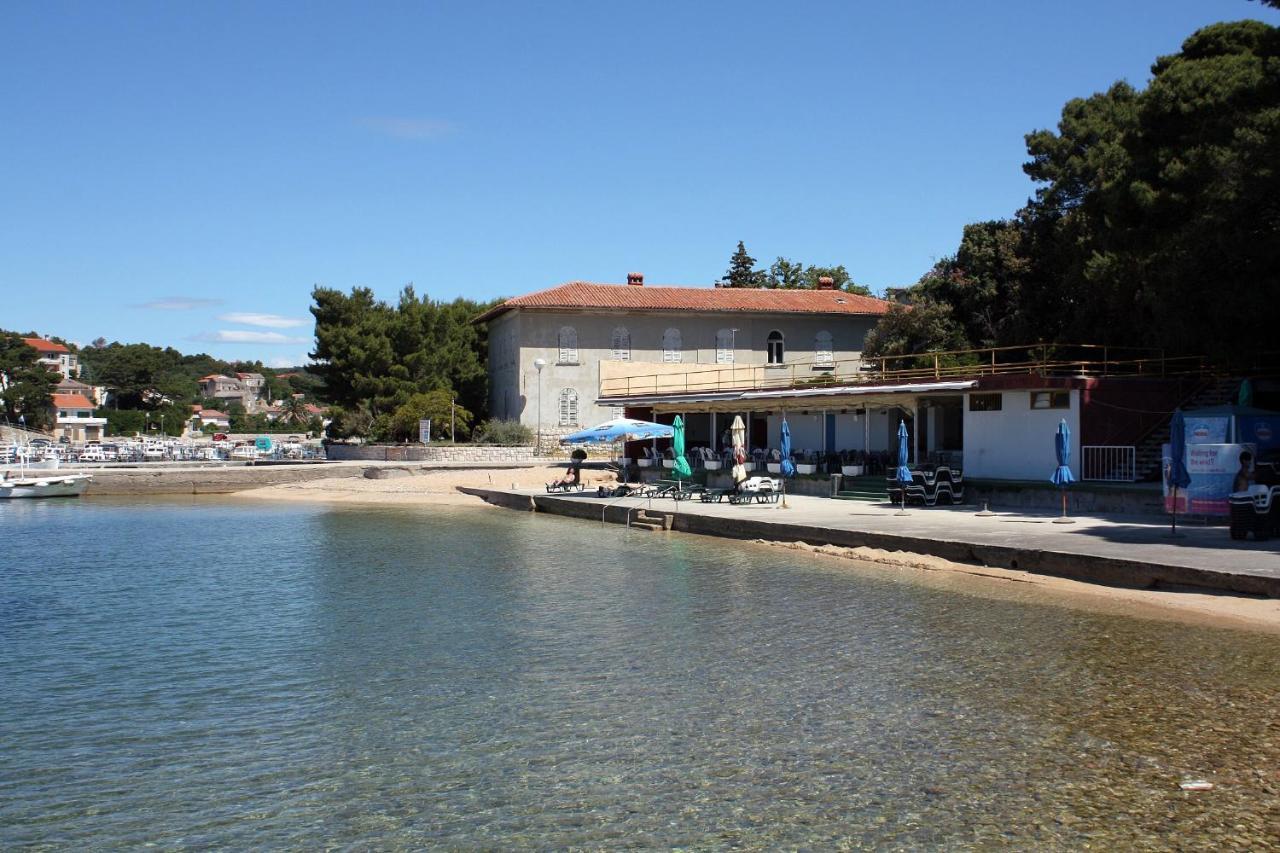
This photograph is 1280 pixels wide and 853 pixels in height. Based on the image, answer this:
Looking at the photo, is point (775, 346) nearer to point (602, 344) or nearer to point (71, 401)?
point (602, 344)

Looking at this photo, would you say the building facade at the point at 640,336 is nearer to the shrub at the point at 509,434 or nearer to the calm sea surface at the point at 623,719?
the shrub at the point at 509,434

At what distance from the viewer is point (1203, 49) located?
26.0 metres

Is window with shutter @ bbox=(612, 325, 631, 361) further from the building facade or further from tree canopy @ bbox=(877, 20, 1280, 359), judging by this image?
tree canopy @ bbox=(877, 20, 1280, 359)

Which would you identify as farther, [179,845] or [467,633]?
[467,633]

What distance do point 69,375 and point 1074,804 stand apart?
15427 centimetres

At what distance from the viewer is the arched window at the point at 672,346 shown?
4934cm

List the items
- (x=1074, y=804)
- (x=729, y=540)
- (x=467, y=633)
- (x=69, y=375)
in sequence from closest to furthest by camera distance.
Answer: (x=1074, y=804) → (x=467, y=633) → (x=729, y=540) → (x=69, y=375)

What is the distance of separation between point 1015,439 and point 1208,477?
7.07 m

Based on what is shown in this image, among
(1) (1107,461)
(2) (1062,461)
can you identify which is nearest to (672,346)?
(1) (1107,461)

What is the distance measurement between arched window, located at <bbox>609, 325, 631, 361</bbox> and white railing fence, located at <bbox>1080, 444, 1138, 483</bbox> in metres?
26.6

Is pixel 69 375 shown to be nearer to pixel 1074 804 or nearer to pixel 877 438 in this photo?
pixel 877 438

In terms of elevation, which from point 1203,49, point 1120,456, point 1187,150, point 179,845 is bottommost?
point 179,845

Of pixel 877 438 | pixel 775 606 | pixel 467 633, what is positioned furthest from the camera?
pixel 877 438

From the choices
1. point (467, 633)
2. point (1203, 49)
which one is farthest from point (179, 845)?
point (1203, 49)
